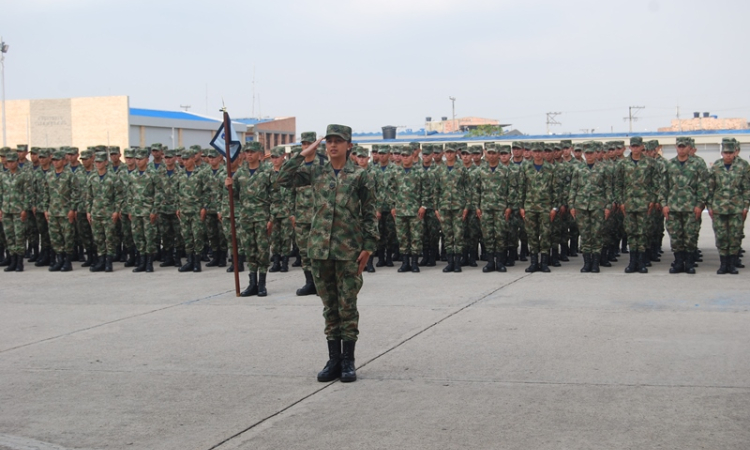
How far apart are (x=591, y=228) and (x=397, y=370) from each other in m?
7.25

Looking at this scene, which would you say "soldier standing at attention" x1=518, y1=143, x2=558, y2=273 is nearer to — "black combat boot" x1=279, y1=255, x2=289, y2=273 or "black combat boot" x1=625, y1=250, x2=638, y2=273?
"black combat boot" x1=625, y1=250, x2=638, y2=273

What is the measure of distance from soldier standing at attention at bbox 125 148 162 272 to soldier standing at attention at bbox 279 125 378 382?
8.33m

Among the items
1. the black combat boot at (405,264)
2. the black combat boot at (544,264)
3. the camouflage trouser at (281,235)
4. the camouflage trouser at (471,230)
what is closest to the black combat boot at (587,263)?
the black combat boot at (544,264)

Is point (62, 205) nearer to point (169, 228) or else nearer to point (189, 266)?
point (169, 228)

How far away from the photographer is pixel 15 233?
15.3 metres

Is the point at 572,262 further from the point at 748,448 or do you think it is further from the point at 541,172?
the point at 748,448

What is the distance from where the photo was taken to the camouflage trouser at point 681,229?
42.4 ft

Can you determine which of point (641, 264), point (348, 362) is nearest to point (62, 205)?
point (641, 264)

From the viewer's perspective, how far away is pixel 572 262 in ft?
50.8

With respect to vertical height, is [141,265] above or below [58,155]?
below

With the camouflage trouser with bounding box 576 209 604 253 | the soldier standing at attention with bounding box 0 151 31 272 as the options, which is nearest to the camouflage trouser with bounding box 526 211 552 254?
the camouflage trouser with bounding box 576 209 604 253

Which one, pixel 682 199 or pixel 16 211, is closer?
pixel 682 199

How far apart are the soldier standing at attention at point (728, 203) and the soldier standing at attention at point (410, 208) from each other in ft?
14.4

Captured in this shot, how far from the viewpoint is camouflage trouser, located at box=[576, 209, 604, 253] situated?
Answer: 43.9 ft
